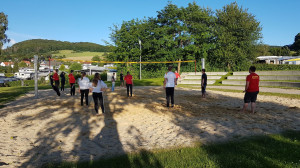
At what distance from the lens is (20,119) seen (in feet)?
26.1

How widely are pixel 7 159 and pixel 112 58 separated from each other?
34.8 metres

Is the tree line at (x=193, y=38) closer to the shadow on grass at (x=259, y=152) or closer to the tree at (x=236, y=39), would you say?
the tree at (x=236, y=39)

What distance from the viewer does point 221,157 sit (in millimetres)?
3730

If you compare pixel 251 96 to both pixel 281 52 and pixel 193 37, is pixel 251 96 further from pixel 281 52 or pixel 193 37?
pixel 281 52

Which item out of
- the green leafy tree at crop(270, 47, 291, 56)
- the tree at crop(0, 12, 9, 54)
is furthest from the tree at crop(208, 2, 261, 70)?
the green leafy tree at crop(270, 47, 291, 56)

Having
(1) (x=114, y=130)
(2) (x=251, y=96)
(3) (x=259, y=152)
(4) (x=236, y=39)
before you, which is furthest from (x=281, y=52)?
(3) (x=259, y=152)

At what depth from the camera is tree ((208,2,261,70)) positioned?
33.7 metres

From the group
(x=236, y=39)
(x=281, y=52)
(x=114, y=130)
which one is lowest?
(x=114, y=130)

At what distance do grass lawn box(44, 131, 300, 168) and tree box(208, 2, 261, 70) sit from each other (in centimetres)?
3060

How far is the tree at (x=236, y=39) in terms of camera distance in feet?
111

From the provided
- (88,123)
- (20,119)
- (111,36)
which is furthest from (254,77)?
(111,36)

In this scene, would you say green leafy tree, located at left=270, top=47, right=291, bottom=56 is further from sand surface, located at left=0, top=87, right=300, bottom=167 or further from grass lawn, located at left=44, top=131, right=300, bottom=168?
grass lawn, located at left=44, top=131, right=300, bottom=168

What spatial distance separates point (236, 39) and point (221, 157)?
3434 centimetres

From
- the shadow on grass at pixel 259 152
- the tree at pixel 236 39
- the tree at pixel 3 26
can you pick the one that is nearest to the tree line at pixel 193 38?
the tree at pixel 236 39
